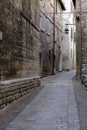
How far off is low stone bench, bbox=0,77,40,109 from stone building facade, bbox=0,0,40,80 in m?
0.21

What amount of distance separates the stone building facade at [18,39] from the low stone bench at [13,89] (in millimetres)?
209

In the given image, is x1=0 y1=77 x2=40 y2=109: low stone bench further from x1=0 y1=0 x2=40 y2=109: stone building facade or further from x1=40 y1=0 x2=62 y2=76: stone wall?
x1=40 y1=0 x2=62 y2=76: stone wall

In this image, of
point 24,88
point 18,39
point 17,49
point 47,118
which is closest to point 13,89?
point 17,49

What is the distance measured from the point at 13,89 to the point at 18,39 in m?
1.95

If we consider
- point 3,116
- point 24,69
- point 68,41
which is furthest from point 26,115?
point 68,41

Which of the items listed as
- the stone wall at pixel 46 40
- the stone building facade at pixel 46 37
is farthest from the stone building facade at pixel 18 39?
the stone wall at pixel 46 40

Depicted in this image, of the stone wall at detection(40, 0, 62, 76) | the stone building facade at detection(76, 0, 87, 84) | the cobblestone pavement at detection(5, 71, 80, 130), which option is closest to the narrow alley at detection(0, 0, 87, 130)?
the cobblestone pavement at detection(5, 71, 80, 130)

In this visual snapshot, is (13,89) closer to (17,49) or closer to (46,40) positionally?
(17,49)

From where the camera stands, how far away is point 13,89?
11.4 meters

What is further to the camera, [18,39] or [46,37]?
[46,37]

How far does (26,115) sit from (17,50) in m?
3.91

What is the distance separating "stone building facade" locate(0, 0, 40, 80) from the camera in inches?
402

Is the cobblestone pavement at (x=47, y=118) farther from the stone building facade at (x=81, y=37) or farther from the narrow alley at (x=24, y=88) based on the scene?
the stone building facade at (x=81, y=37)

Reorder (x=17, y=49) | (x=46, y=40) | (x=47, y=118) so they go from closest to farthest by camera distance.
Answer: (x=47, y=118)
(x=17, y=49)
(x=46, y=40)
